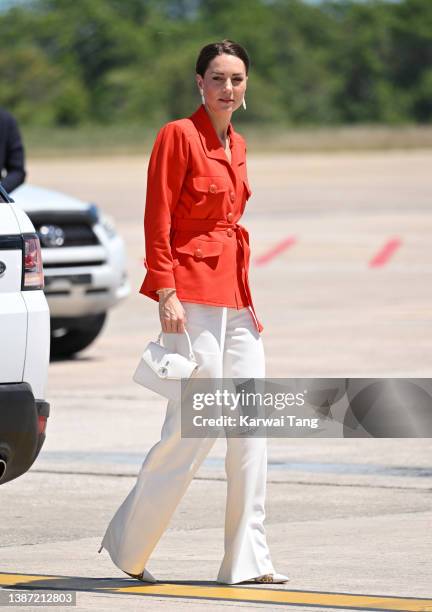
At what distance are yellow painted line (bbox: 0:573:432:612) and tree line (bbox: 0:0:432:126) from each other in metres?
110

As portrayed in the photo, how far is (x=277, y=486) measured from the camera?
7.98m

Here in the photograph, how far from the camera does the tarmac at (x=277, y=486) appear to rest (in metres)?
5.77

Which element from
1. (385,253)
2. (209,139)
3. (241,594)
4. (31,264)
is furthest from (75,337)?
(385,253)

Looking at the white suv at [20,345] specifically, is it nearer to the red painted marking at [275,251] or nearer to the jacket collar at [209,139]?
the jacket collar at [209,139]

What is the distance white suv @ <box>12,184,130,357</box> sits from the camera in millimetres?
12883

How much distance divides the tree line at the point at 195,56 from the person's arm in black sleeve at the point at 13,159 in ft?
341

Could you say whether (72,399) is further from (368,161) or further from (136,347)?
(368,161)

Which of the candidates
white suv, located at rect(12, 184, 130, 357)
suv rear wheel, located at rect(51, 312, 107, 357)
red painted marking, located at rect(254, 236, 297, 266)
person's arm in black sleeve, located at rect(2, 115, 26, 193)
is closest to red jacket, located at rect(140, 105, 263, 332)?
person's arm in black sleeve, located at rect(2, 115, 26, 193)

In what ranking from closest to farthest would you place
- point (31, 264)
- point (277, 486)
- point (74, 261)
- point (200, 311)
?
point (200, 311) < point (31, 264) < point (277, 486) < point (74, 261)

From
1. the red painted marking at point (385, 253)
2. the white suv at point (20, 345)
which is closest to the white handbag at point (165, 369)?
the white suv at point (20, 345)

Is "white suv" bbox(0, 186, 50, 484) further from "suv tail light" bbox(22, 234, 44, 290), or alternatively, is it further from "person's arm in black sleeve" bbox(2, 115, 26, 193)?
"person's arm in black sleeve" bbox(2, 115, 26, 193)

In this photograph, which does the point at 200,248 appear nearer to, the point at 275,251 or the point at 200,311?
the point at 200,311

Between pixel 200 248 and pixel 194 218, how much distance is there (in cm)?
11

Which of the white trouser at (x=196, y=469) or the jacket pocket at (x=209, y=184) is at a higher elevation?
the jacket pocket at (x=209, y=184)
